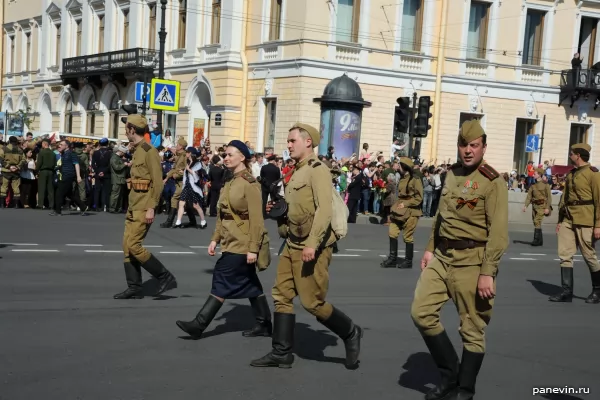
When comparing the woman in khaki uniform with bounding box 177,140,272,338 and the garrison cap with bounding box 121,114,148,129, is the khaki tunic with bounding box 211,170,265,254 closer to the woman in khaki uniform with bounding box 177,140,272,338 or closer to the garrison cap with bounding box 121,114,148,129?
the woman in khaki uniform with bounding box 177,140,272,338

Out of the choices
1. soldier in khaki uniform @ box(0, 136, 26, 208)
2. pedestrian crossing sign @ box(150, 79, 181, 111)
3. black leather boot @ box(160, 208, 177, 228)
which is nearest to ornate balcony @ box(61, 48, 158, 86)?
pedestrian crossing sign @ box(150, 79, 181, 111)

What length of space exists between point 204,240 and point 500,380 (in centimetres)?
964

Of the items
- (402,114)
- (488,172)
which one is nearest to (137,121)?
(488,172)

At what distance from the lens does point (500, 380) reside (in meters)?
6.66

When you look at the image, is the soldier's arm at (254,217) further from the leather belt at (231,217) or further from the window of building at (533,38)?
the window of building at (533,38)

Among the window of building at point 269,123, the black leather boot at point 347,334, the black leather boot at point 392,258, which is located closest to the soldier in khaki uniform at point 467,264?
the black leather boot at point 347,334

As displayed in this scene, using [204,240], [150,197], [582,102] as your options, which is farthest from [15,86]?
[150,197]

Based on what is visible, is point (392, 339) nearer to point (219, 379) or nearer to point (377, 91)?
point (219, 379)

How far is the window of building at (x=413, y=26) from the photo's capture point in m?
33.4

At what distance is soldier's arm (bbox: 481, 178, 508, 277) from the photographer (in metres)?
5.52

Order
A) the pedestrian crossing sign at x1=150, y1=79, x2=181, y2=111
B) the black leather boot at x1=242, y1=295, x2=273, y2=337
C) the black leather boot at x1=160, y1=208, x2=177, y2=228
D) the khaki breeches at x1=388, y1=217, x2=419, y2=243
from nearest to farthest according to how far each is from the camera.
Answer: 1. the black leather boot at x1=242, y1=295, x2=273, y2=337
2. the khaki breeches at x1=388, y1=217, x2=419, y2=243
3. the black leather boot at x1=160, y1=208, x2=177, y2=228
4. the pedestrian crossing sign at x1=150, y1=79, x2=181, y2=111

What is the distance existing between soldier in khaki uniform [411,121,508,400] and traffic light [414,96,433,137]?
613 inches

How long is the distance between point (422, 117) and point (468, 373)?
52.7 ft

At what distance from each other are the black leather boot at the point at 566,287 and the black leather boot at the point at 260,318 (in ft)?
16.0
